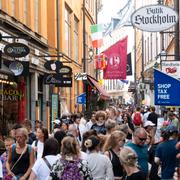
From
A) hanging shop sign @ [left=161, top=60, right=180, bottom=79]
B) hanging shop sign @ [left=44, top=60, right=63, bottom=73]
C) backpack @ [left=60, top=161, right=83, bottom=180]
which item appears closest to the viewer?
backpack @ [left=60, top=161, right=83, bottom=180]

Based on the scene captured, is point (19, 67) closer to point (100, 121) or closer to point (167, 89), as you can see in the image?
point (100, 121)

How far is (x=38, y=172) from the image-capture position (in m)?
7.84

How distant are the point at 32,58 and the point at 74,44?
16765 mm

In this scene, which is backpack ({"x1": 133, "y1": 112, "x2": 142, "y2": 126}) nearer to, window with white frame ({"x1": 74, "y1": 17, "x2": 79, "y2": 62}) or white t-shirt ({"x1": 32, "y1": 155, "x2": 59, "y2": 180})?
white t-shirt ({"x1": 32, "y1": 155, "x2": 59, "y2": 180})

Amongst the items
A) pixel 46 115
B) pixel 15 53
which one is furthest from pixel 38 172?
pixel 46 115

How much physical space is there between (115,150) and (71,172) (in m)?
1.77

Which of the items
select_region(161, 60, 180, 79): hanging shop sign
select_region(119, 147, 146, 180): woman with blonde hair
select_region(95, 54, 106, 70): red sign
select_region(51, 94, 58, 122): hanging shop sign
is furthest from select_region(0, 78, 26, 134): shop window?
select_region(95, 54, 106, 70): red sign

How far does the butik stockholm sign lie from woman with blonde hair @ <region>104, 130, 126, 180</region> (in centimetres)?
633

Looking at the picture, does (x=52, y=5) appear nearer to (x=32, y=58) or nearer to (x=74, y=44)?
(x=32, y=58)

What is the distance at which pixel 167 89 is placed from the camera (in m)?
10.3

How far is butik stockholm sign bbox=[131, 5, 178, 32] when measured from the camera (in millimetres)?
14891

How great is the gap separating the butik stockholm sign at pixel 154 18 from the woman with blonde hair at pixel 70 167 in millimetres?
7986

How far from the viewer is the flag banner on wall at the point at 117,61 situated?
3969 cm

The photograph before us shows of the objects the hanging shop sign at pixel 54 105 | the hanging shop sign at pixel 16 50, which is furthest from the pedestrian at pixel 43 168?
the hanging shop sign at pixel 54 105
